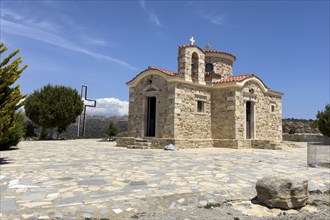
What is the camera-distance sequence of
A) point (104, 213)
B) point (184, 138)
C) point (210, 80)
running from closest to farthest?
point (104, 213)
point (184, 138)
point (210, 80)

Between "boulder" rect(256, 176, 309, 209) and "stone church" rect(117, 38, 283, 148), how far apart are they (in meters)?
9.94

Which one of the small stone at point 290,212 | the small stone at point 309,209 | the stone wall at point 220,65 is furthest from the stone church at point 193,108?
the small stone at point 290,212

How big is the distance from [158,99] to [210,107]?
12.2ft

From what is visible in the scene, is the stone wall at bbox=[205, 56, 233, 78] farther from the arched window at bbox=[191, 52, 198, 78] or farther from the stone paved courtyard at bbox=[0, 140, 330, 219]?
the stone paved courtyard at bbox=[0, 140, 330, 219]

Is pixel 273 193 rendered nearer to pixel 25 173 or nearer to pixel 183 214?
pixel 183 214

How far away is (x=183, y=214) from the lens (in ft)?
13.7

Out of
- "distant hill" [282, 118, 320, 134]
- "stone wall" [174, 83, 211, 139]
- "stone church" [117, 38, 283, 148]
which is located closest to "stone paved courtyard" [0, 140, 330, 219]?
"stone wall" [174, 83, 211, 139]

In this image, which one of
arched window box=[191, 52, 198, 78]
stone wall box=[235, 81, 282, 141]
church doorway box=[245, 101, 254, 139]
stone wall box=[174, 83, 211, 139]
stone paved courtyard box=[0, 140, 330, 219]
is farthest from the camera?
church doorway box=[245, 101, 254, 139]

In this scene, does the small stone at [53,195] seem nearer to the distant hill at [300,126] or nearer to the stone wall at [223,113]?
the stone wall at [223,113]

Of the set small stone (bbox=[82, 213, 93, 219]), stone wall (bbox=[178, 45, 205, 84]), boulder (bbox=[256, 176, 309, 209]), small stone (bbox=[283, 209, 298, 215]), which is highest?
stone wall (bbox=[178, 45, 205, 84])

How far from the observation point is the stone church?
15.5 meters

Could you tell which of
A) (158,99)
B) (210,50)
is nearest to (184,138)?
(158,99)

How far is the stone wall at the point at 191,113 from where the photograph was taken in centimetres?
1538

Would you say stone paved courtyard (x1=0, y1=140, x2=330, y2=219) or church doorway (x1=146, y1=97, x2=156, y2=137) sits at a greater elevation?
church doorway (x1=146, y1=97, x2=156, y2=137)
